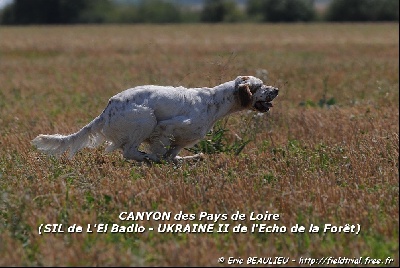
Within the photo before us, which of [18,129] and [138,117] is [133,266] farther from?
[18,129]

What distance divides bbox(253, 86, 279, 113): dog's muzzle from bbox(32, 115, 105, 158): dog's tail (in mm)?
1777

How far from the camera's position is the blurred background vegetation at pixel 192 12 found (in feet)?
247

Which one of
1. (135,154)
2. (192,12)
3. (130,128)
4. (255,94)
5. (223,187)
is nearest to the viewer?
(223,187)

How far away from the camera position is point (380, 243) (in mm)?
5832

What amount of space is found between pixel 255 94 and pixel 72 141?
2094 mm

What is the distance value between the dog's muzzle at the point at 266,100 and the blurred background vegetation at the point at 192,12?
6403 centimetres

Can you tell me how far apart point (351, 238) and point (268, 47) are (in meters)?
30.6

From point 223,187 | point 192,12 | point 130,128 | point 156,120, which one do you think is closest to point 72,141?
point 130,128

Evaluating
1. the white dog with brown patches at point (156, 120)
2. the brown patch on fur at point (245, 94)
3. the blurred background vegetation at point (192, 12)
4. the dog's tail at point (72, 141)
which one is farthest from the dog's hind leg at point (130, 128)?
the blurred background vegetation at point (192, 12)

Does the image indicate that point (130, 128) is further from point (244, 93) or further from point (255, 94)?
point (255, 94)

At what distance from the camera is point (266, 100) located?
30.4ft

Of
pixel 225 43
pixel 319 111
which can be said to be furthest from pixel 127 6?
pixel 319 111

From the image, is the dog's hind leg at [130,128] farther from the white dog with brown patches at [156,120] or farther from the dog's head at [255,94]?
the dog's head at [255,94]

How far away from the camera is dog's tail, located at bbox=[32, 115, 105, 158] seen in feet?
29.2
